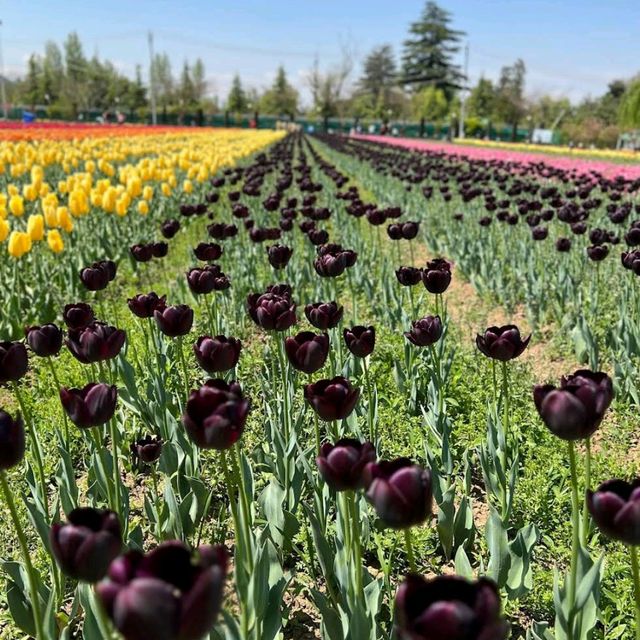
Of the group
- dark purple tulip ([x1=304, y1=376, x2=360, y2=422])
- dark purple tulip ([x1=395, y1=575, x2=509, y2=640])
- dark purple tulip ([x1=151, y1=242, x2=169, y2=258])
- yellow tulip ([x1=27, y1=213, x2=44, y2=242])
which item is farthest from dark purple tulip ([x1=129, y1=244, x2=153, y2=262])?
dark purple tulip ([x1=395, y1=575, x2=509, y2=640])

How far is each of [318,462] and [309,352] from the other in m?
0.66

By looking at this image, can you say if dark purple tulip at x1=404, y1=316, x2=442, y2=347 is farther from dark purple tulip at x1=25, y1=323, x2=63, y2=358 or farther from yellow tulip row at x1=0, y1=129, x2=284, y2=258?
yellow tulip row at x1=0, y1=129, x2=284, y2=258

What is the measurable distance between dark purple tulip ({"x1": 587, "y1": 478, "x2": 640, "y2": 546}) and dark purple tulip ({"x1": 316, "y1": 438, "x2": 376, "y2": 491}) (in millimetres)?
447

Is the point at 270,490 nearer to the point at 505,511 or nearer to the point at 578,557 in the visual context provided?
the point at 505,511

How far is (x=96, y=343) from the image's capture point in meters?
2.13

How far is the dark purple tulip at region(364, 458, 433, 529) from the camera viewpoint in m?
1.17

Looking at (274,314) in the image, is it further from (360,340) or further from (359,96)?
(359,96)

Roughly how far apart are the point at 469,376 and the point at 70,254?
3.86 meters

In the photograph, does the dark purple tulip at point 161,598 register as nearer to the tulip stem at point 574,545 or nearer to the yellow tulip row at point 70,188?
the tulip stem at point 574,545

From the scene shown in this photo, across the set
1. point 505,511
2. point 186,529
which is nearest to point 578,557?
point 505,511

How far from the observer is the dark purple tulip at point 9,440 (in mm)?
1417

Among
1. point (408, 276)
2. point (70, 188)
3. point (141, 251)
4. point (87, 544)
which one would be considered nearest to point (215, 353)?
point (87, 544)

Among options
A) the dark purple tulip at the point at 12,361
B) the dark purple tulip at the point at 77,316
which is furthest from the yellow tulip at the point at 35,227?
the dark purple tulip at the point at 12,361

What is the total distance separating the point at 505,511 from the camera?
258 cm
